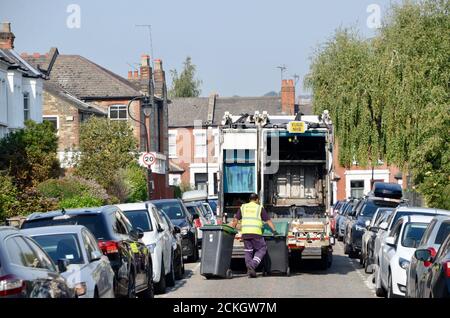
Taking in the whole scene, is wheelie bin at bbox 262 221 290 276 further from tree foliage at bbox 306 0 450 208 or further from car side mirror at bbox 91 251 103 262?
tree foliage at bbox 306 0 450 208

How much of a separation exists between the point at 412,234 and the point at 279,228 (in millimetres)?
5592

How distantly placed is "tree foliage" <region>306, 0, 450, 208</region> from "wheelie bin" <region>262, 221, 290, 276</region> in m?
11.8

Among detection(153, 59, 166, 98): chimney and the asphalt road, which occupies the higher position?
detection(153, 59, 166, 98): chimney

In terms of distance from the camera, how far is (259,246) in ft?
77.9

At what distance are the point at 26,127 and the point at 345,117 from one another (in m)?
13.2

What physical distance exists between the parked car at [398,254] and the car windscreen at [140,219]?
470 centimetres

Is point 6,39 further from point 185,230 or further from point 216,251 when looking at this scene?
point 216,251

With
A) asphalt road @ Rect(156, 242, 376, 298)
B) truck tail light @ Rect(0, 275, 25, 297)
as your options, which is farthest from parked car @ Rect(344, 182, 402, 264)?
truck tail light @ Rect(0, 275, 25, 297)

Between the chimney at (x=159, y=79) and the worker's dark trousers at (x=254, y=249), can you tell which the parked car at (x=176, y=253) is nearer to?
the worker's dark trousers at (x=254, y=249)

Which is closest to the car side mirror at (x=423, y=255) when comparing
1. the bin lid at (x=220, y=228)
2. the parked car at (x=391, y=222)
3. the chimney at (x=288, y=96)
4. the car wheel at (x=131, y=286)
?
the car wheel at (x=131, y=286)

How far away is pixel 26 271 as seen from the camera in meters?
11.4

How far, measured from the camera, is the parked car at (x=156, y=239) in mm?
21109

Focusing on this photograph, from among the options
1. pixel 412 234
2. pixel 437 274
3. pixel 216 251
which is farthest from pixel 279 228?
pixel 437 274

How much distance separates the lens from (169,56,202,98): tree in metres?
114
